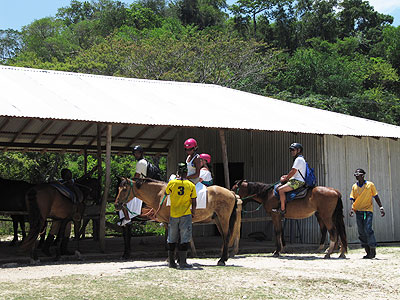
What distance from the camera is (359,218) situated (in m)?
12.7

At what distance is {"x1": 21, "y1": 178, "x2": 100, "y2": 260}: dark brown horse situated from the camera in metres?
11.0

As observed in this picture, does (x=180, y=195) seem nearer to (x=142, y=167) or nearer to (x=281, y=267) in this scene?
(x=142, y=167)

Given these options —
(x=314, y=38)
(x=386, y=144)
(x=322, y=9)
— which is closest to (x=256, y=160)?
(x=386, y=144)

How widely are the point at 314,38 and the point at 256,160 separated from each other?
34.1 metres

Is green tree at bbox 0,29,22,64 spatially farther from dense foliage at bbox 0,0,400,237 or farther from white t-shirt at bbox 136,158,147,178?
white t-shirt at bbox 136,158,147,178

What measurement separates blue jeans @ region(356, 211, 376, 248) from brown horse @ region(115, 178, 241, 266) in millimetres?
2892

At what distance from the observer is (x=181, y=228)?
10008mm

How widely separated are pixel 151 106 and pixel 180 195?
4591 millimetres

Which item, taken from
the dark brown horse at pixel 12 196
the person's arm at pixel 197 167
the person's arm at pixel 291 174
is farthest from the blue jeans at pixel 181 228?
the dark brown horse at pixel 12 196

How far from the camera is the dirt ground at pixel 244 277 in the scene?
8.05 meters

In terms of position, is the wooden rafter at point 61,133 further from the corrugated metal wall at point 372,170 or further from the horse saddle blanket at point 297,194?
the corrugated metal wall at point 372,170

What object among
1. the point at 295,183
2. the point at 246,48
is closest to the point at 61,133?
the point at 295,183

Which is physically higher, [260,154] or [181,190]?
[260,154]

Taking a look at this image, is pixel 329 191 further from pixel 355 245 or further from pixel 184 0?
pixel 184 0
